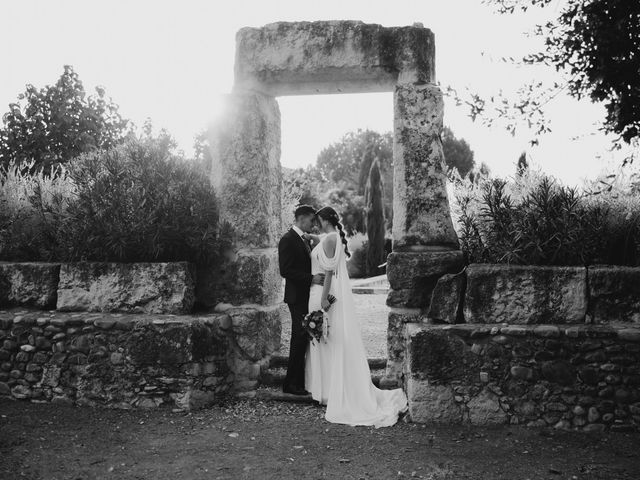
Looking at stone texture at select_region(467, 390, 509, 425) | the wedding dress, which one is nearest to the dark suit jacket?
the wedding dress

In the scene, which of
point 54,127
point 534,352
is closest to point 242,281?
point 534,352

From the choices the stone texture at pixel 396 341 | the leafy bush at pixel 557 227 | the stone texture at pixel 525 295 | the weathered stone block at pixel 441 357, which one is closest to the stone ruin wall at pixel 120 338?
the stone texture at pixel 396 341

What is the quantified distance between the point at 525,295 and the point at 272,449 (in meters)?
2.53

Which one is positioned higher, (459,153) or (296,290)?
(459,153)

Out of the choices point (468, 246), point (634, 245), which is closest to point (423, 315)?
point (468, 246)

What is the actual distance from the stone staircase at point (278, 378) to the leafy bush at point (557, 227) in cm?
156

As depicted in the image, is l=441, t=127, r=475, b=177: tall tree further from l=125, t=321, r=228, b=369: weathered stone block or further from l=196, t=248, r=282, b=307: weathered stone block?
l=125, t=321, r=228, b=369: weathered stone block

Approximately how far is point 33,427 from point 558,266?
15.5 feet

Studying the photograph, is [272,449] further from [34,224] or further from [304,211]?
[34,224]

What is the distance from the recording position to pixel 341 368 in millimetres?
4988

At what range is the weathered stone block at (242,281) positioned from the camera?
5.54 m

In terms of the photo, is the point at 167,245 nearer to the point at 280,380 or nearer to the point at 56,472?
the point at 280,380

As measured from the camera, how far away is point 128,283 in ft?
17.2

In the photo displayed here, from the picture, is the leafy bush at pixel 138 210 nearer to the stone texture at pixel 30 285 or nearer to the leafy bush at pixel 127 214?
the leafy bush at pixel 127 214
